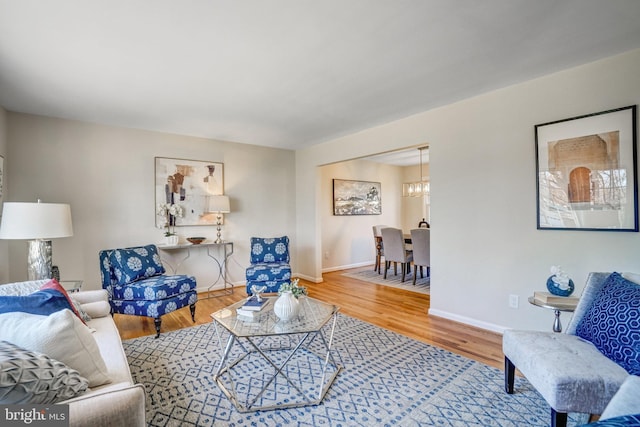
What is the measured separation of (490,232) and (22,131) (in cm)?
537

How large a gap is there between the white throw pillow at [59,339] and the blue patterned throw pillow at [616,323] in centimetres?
245

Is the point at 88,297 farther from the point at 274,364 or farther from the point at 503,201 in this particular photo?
the point at 503,201

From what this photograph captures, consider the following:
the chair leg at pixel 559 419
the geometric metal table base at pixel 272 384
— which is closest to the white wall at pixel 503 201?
the chair leg at pixel 559 419

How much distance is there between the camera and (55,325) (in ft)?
3.78

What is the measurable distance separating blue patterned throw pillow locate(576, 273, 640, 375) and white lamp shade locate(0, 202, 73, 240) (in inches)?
158

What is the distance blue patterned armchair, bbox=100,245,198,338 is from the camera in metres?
2.97

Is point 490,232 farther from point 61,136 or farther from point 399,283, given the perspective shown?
point 61,136

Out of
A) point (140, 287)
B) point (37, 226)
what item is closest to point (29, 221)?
point (37, 226)

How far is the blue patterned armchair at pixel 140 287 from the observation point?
2.97 meters

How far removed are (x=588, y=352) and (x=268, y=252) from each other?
3.74 metres

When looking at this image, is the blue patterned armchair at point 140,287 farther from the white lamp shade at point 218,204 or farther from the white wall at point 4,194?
the white lamp shade at point 218,204

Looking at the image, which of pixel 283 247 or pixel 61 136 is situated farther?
pixel 283 247

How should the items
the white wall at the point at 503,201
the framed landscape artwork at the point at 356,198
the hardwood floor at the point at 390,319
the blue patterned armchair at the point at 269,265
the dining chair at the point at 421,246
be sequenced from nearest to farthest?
1. the white wall at the point at 503,201
2. the hardwood floor at the point at 390,319
3. the blue patterned armchair at the point at 269,265
4. the dining chair at the point at 421,246
5. the framed landscape artwork at the point at 356,198

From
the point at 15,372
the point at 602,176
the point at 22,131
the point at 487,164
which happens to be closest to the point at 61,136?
the point at 22,131
